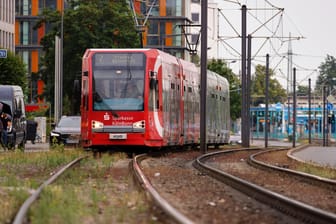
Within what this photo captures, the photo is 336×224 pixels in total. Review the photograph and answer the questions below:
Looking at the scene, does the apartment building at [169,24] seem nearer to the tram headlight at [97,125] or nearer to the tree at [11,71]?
the tree at [11,71]

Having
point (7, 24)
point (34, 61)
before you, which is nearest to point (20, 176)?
point (7, 24)

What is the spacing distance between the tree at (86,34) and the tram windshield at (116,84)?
44.4 metres

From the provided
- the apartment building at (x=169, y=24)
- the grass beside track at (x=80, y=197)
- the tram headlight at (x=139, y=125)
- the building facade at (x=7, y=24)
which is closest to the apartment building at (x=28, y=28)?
the apartment building at (x=169, y=24)

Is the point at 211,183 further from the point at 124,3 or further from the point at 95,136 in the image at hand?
the point at 124,3

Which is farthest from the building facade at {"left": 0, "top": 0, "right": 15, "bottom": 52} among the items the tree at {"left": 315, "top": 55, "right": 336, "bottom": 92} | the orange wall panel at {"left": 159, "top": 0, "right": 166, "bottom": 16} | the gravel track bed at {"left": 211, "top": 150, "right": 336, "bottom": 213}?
the tree at {"left": 315, "top": 55, "right": 336, "bottom": 92}

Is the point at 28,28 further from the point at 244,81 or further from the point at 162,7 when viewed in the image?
the point at 244,81

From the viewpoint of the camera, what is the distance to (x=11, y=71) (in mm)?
61219

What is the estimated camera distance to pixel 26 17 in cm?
10562

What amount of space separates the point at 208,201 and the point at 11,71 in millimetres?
50176

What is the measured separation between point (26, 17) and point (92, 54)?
265ft

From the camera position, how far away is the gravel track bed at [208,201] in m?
10.5

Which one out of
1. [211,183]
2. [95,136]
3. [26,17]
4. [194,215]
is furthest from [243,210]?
[26,17]

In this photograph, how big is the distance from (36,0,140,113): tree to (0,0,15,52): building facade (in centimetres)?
1111

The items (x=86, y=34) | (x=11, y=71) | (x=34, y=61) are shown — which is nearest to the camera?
(x=11, y=71)
